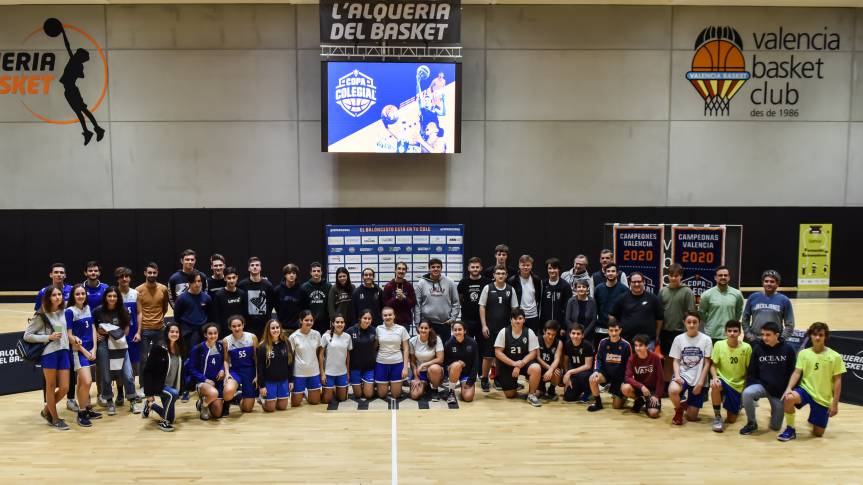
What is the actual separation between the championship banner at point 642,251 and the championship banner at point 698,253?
0.25 meters

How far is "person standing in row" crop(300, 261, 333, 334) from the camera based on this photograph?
8.90 m

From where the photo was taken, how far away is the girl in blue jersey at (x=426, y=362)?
838 centimetres

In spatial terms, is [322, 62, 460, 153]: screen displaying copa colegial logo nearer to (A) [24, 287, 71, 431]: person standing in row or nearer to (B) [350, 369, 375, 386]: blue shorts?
(B) [350, 369, 375, 386]: blue shorts

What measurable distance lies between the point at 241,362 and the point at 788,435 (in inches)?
248

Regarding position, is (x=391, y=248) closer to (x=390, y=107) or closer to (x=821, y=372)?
(x=390, y=107)

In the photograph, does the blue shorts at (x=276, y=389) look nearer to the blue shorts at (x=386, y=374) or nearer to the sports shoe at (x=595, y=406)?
the blue shorts at (x=386, y=374)

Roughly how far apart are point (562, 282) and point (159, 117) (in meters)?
9.86

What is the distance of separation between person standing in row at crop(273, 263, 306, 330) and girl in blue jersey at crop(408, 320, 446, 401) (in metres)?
1.61

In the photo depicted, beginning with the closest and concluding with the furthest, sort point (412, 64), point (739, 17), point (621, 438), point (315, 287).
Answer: point (621, 438) < point (315, 287) < point (412, 64) < point (739, 17)

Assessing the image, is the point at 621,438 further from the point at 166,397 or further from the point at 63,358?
the point at 63,358

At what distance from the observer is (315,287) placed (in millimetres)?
8977

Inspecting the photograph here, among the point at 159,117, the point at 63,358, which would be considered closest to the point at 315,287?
the point at 63,358

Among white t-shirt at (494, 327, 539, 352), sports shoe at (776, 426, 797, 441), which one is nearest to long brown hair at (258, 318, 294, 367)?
white t-shirt at (494, 327, 539, 352)

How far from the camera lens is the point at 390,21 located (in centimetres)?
1340
